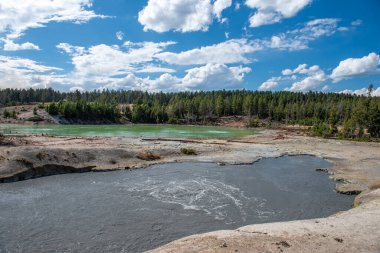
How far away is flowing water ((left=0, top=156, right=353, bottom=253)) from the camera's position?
26.1 m

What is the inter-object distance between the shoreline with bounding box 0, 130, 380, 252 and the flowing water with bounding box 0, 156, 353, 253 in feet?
10.7

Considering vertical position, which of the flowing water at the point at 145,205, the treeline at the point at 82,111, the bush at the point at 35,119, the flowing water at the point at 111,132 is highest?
the treeline at the point at 82,111

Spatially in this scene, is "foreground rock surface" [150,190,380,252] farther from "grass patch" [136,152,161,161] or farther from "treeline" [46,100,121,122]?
"treeline" [46,100,121,122]

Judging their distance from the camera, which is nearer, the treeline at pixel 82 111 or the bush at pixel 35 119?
the bush at pixel 35 119

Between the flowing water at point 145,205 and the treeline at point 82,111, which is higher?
the treeline at point 82,111

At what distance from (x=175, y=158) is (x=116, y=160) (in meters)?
12.0

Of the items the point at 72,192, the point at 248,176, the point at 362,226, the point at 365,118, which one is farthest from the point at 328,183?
the point at 365,118

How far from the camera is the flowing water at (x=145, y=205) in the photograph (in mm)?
26062

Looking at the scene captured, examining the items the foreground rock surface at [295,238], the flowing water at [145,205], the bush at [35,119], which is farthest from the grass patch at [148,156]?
the bush at [35,119]

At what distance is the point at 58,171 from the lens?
48625mm

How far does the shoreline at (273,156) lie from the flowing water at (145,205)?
326cm

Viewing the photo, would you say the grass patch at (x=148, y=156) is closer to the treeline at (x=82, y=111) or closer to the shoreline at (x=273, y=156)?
the shoreline at (x=273, y=156)

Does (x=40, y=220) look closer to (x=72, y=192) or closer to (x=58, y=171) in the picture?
(x=72, y=192)

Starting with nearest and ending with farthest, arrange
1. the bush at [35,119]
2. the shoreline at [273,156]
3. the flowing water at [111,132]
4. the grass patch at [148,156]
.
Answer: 1. the shoreline at [273,156]
2. the grass patch at [148,156]
3. the flowing water at [111,132]
4. the bush at [35,119]
